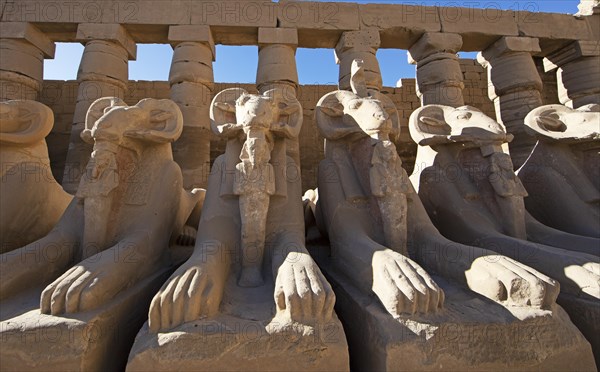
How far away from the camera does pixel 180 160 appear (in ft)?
20.5

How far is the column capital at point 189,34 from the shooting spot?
6641mm

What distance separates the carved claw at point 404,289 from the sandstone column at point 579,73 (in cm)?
711

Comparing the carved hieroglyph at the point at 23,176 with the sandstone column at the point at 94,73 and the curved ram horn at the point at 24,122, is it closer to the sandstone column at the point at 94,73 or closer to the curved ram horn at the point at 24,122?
the curved ram horn at the point at 24,122

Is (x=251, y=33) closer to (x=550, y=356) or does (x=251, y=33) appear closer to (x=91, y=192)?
(x=91, y=192)

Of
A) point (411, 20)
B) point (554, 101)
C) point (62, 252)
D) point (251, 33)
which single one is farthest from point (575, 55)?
point (62, 252)

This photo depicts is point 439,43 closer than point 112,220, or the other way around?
point 112,220

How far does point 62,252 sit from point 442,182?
280 centimetres

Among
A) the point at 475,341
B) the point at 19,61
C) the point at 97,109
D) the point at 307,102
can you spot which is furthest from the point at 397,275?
the point at 307,102

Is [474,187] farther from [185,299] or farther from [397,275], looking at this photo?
[185,299]

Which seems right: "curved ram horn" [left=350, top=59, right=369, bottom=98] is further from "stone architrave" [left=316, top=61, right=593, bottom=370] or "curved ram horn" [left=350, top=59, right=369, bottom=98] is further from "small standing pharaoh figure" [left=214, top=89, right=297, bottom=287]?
"small standing pharaoh figure" [left=214, top=89, right=297, bottom=287]

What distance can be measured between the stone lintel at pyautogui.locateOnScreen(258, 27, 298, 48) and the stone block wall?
208 cm

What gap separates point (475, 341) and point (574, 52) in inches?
313

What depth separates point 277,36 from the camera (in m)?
6.76

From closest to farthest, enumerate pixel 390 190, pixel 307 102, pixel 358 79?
1. pixel 390 190
2. pixel 358 79
3. pixel 307 102
